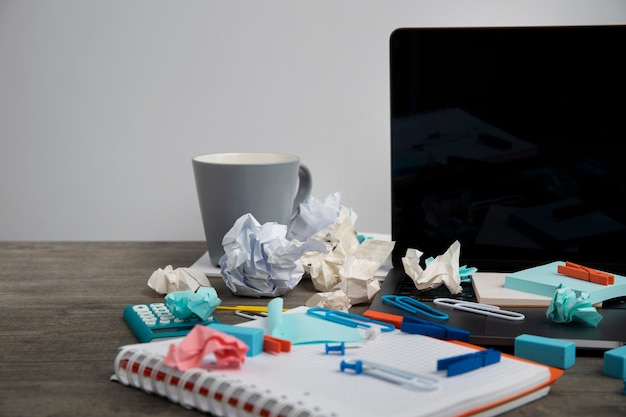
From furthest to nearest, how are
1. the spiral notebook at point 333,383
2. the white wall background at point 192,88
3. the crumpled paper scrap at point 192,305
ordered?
1. the white wall background at point 192,88
2. the crumpled paper scrap at point 192,305
3. the spiral notebook at point 333,383

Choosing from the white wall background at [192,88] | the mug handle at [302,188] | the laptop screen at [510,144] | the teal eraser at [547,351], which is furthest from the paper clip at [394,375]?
the white wall background at [192,88]

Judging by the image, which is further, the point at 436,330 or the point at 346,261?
the point at 346,261

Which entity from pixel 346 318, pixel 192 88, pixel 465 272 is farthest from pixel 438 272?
pixel 192 88

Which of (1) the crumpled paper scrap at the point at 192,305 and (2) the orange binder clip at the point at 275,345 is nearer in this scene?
(2) the orange binder clip at the point at 275,345

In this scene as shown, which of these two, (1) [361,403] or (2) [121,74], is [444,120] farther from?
(2) [121,74]

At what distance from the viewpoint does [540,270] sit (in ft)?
2.49

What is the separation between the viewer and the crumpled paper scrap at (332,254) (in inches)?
32.8

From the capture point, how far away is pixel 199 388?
1.64ft

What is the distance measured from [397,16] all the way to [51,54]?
0.55 meters

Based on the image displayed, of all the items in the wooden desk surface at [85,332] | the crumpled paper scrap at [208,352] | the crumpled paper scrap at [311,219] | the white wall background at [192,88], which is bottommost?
the wooden desk surface at [85,332]

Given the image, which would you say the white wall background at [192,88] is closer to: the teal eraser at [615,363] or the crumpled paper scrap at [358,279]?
the crumpled paper scrap at [358,279]

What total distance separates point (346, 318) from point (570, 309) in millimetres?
184

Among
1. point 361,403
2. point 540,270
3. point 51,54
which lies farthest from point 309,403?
point 51,54

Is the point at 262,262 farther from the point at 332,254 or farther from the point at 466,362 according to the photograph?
the point at 466,362
